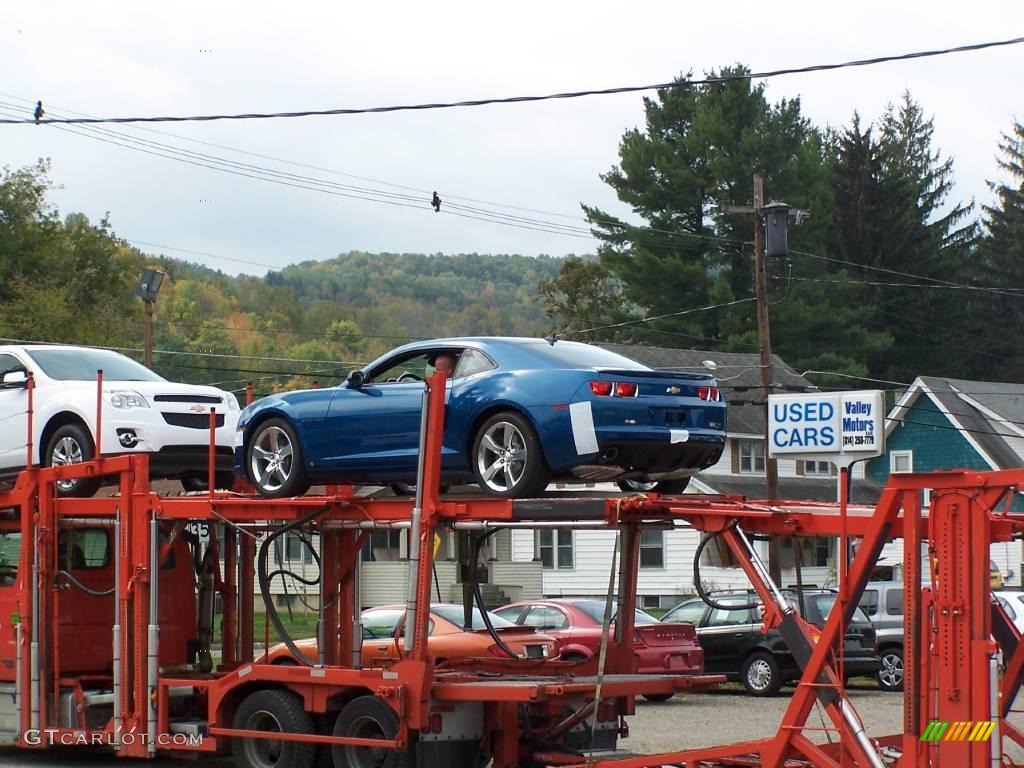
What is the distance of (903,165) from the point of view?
242 ft

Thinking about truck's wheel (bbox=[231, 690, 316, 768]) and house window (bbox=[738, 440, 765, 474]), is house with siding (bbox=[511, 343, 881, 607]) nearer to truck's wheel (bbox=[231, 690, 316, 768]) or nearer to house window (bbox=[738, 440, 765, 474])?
house window (bbox=[738, 440, 765, 474])

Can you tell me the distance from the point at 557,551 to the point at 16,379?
2937cm

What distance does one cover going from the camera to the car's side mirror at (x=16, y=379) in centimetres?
1425

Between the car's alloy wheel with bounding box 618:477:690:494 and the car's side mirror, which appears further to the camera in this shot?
the car's side mirror

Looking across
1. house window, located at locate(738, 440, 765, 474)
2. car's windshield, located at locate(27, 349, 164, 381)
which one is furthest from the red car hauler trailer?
house window, located at locate(738, 440, 765, 474)

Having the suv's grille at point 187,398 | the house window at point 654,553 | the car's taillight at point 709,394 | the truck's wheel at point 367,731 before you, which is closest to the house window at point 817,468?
the house window at point 654,553

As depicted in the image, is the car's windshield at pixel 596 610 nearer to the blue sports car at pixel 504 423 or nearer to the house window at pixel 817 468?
the blue sports car at pixel 504 423

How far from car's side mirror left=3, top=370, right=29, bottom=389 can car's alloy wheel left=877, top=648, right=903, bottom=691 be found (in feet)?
41.3

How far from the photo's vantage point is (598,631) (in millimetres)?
19250

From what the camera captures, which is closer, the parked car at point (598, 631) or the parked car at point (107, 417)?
the parked car at point (107, 417)

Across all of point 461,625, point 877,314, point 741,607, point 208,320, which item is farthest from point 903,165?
point 461,625

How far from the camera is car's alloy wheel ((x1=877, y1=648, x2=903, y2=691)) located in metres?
21.6

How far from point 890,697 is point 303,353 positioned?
176ft

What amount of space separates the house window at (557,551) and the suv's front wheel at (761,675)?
20897 mm
